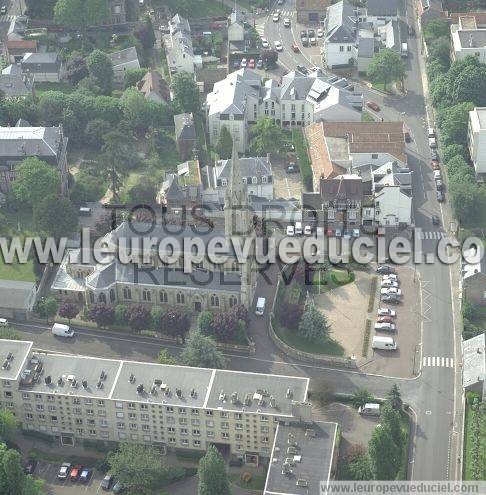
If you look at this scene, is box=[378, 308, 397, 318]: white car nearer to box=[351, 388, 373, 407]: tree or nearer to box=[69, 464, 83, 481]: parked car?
box=[351, 388, 373, 407]: tree

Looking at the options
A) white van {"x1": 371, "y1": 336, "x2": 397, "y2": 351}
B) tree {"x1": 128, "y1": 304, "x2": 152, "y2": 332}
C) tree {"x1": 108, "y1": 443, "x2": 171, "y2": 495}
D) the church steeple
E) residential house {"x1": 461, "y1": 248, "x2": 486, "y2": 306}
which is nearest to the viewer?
tree {"x1": 108, "y1": 443, "x2": 171, "y2": 495}

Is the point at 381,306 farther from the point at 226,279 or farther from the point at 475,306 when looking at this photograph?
the point at 226,279

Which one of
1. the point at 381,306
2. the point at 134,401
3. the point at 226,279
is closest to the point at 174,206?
the point at 226,279

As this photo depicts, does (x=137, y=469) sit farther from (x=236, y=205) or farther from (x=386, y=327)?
(x=386, y=327)

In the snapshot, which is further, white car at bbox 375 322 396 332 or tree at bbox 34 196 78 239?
tree at bbox 34 196 78 239

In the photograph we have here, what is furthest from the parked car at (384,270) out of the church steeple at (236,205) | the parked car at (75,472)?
the parked car at (75,472)

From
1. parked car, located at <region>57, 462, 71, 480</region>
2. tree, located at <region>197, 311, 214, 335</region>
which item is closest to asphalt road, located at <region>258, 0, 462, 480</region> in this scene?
tree, located at <region>197, 311, 214, 335</region>
